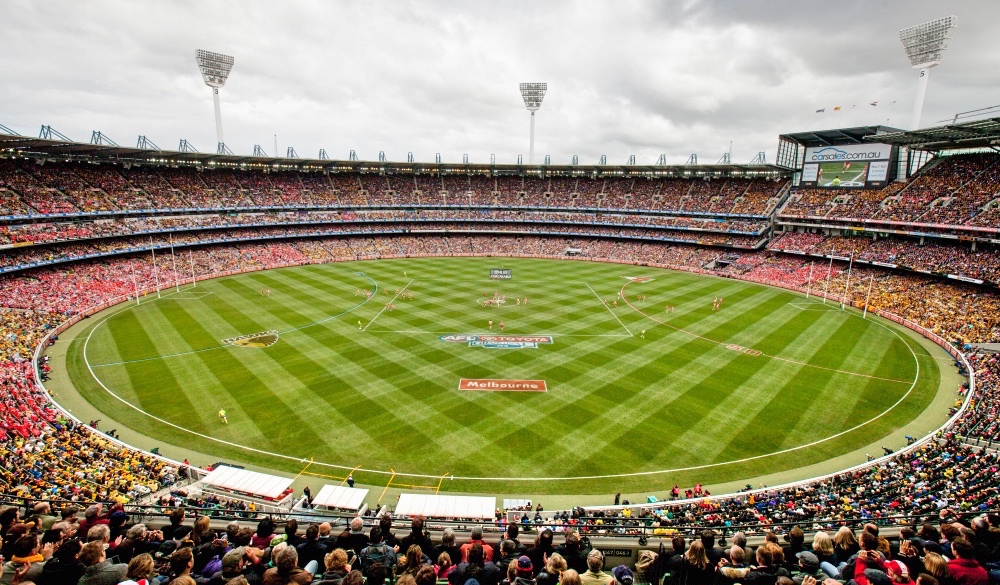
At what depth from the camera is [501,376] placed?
35438 millimetres

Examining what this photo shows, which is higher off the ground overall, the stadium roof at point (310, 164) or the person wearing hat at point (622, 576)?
the stadium roof at point (310, 164)

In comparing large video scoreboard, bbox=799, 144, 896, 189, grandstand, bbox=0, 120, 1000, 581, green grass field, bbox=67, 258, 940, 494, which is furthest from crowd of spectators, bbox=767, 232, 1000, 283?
green grass field, bbox=67, 258, 940, 494

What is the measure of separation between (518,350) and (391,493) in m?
19.6

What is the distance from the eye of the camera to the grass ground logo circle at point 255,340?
41.4m

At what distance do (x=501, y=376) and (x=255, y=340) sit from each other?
22.7 m

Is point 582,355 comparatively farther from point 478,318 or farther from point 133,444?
point 133,444

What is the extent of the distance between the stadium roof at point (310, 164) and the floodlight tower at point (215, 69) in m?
6.91

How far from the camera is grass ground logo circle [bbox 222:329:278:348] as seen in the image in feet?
136

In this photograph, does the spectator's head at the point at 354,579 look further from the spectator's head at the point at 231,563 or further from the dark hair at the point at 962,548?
the dark hair at the point at 962,548

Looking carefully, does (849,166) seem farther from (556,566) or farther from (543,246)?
(556,566)

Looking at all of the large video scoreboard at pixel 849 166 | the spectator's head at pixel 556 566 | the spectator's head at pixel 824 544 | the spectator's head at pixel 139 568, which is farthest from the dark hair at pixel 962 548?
the large video scoreboard at pixel 849 166

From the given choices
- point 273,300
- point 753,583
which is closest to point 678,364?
point 753,583

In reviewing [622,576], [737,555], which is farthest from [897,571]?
[622,576]

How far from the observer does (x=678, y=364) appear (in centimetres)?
3788
